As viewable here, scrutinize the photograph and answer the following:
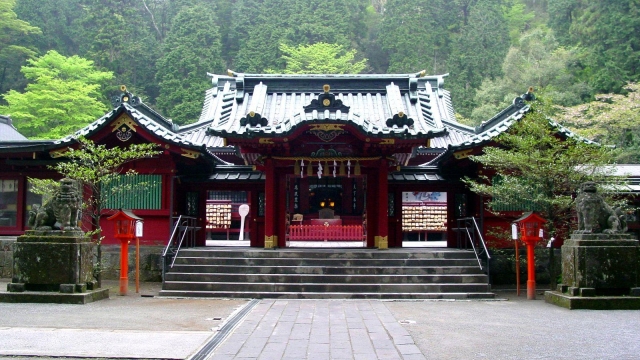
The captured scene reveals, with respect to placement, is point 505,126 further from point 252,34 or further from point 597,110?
point 252,34

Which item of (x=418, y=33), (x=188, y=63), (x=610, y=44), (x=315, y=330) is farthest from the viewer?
(x=418, y=33)

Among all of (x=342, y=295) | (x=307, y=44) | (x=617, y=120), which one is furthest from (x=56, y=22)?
(x=342, y=295)

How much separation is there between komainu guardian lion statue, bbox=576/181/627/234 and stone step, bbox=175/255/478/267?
323 centimetres

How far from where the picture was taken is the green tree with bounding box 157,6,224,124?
44188mm

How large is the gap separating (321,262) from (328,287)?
1074 millimetres

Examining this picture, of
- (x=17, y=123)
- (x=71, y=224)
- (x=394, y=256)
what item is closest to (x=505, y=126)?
(x=394, y=256)

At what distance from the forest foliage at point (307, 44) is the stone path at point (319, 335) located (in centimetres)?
3103

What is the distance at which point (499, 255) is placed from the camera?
1598 cm

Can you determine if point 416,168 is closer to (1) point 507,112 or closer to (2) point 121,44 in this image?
(1) point 507,112

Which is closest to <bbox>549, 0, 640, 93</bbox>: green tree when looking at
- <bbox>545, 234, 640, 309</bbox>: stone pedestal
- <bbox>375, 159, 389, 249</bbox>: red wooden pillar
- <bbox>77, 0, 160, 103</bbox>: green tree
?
<bbox>375, 159, 389, 249</bbox>: red wooden pillar

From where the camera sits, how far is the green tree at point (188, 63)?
145 feet

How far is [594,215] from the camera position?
11867mm

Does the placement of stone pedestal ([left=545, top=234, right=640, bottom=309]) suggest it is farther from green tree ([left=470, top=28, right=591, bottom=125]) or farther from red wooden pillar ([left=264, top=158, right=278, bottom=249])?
green tree ([left=470, top=28, right=591, bottom=125])

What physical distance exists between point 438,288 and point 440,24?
139 ft
